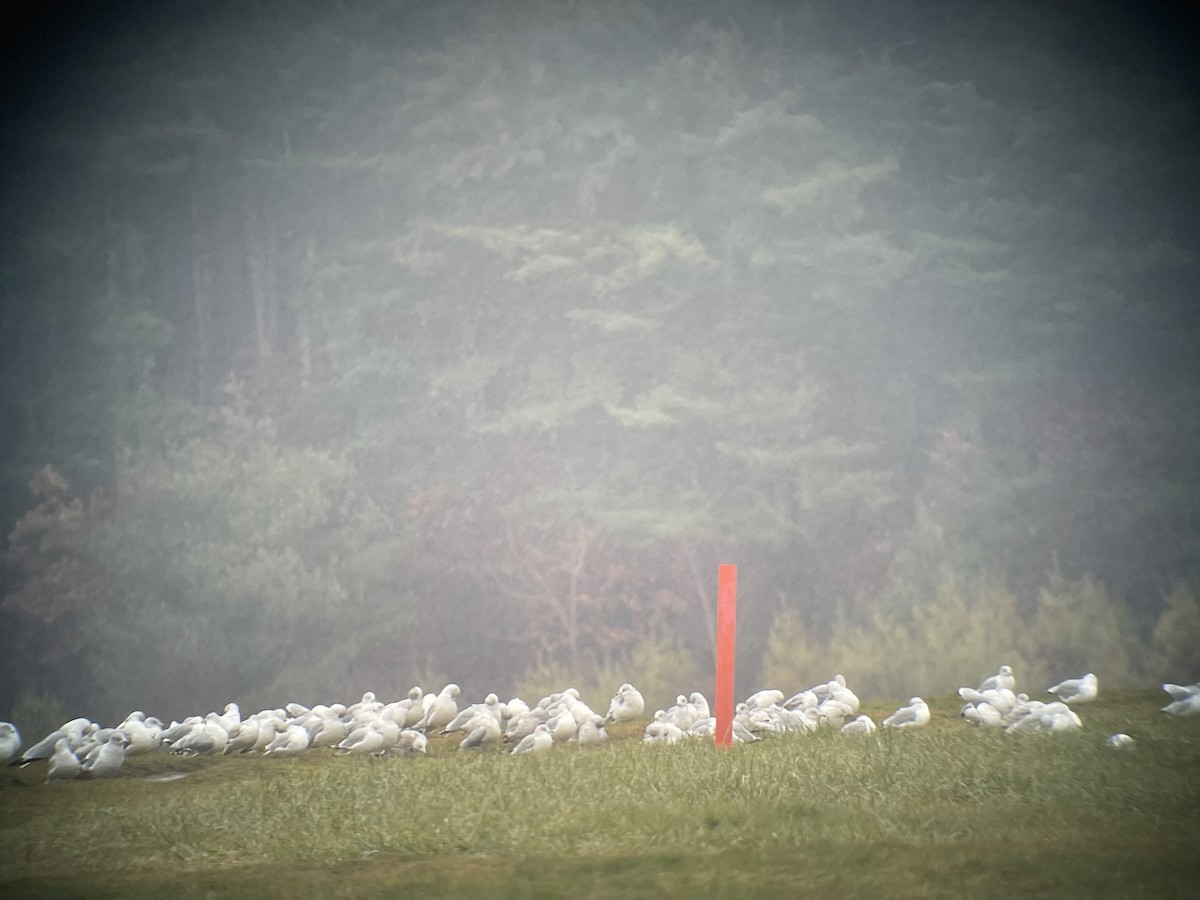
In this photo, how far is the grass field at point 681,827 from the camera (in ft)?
9.65

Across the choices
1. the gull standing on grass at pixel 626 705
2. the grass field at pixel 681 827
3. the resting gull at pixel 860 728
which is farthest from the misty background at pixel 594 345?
the grass field at pixel 681 827

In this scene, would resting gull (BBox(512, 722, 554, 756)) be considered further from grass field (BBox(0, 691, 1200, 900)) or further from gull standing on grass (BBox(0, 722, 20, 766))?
gull standing on grass (BBox(0, 722, 20, 766))

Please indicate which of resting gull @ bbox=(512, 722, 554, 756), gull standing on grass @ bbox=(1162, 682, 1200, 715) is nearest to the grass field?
resting gull @ bbox=(512, 722, 554, 756)

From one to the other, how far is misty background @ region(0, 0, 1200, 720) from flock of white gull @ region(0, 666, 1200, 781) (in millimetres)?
651

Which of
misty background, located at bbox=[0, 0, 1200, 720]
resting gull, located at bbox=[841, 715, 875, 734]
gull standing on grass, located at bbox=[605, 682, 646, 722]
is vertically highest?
misty background, located at bbox=[0, 0, 1200, 720]

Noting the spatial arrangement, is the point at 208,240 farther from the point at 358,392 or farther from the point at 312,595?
the point at 312,595

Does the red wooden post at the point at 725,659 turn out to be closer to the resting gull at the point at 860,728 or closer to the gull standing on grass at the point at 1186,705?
the resting gull at the point at 860,728

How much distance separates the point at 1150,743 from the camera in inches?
175

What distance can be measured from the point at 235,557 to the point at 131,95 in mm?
3059

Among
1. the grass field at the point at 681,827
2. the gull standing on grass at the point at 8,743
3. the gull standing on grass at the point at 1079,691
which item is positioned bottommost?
the gull standing on grass at the point at 1079,691

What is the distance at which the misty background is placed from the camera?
695 cm

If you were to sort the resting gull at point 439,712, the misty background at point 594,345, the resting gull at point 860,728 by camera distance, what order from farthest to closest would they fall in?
the misty background at point 594,345 < the resting gull at point 439,712 < the resting gull at point 860,728

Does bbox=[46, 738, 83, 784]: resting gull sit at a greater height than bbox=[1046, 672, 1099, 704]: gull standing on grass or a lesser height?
greater

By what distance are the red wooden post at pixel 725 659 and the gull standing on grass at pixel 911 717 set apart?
117cm
